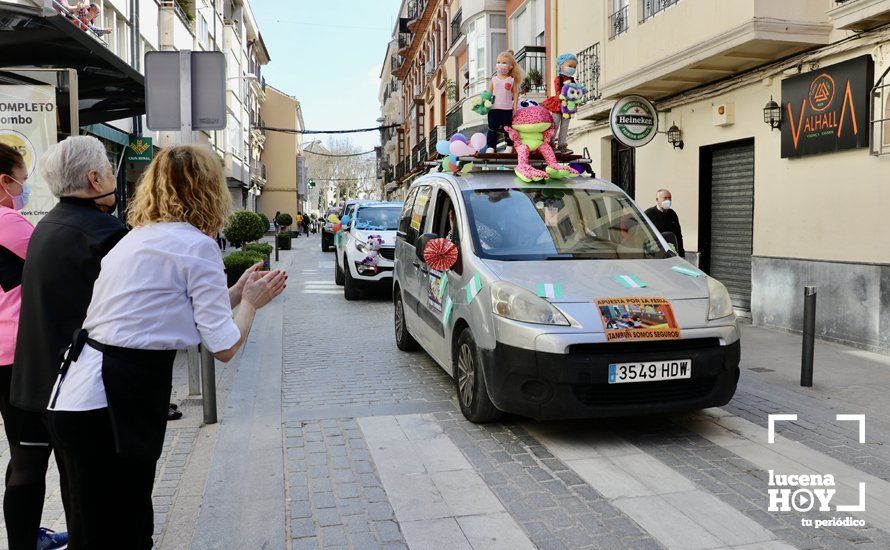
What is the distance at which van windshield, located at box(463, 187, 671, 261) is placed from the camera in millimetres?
5711

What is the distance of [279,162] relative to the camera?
2753 inches

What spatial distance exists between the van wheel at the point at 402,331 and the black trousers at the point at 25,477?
511 centimetres

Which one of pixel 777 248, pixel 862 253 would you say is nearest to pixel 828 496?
pixel 862 253

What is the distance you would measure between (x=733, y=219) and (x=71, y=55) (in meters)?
9.70

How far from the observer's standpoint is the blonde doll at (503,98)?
287 inches

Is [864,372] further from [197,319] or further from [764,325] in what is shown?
[197,319]

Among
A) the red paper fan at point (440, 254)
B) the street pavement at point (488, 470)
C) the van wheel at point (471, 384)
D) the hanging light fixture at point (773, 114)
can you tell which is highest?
the hanging light fixture at point (773, 114)

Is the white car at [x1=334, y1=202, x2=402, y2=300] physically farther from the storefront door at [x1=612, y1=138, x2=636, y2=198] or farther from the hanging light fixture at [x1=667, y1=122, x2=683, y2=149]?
the storefront door at [x1=612, y1=138, x2=636, y2=198]

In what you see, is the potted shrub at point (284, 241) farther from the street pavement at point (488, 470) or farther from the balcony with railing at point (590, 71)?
the street pavement at point (488, 470)

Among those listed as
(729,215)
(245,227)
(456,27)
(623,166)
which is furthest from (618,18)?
(456,27)

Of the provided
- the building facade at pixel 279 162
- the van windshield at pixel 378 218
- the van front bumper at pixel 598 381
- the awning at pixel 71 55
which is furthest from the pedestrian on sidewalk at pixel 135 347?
the building facade at pixel 279 162

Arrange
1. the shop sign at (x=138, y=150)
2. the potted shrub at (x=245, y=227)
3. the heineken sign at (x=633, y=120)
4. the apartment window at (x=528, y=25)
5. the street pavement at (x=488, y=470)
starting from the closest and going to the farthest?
the street pavement at (x=488, y=470) → the heineken sign at (x=633, y=120) → the potted shrub at (x=245, y=227) → the shop sign at (x=138, y=150) → the apartment window at (x=528, y=25)

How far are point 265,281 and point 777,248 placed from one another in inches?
370

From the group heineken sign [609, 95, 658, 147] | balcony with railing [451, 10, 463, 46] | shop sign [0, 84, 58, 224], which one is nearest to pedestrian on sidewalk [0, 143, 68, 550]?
shop sign [0, 84, 58, 224]
